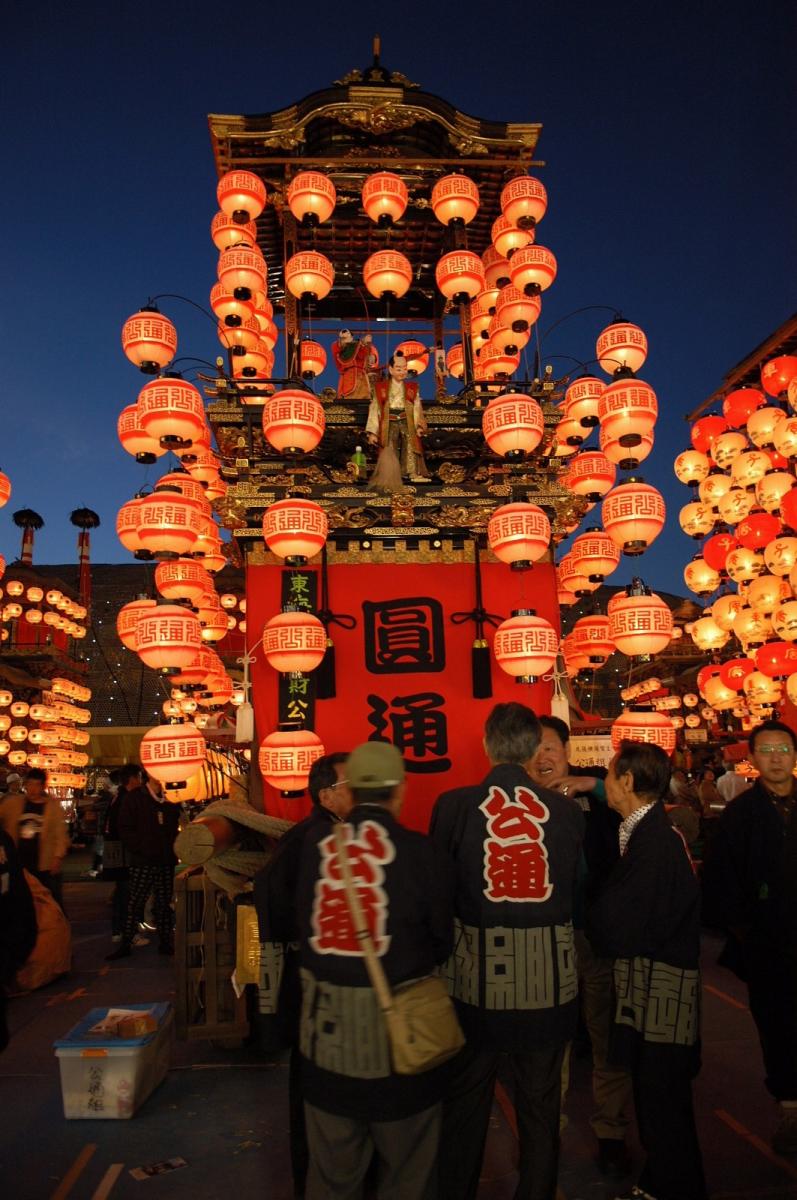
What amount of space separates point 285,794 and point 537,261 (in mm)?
6106

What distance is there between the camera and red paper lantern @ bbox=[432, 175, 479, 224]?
878cm

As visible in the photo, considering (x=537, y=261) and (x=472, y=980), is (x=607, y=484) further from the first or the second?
(x=472, y=980)

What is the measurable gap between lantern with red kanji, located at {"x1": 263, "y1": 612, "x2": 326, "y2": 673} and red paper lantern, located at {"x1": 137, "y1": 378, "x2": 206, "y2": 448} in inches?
78.7

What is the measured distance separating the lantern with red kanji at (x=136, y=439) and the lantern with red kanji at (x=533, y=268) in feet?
14.0

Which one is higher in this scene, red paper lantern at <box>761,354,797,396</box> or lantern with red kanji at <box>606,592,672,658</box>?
red paper lantern at <box>761,354,797,396</box>

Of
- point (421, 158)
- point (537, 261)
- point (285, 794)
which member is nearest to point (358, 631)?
point (285, 794)

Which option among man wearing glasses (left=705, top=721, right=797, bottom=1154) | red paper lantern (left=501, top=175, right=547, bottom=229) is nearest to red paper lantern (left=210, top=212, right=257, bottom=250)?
red paper lantern (left=501, top=175, right=547, bottom=229)

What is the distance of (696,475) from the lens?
13430mm

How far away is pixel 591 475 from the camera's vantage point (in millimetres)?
8844

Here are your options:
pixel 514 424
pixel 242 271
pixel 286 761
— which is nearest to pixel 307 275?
pixel 242 271

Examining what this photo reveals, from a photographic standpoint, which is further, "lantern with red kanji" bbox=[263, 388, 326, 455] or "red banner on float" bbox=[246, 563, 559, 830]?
"red banner on float" bbox=[246, 563, 559, 830]

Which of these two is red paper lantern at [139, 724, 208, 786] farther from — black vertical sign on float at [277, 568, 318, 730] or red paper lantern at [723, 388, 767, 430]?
red paper lantern at [723, 388, 767, 430]

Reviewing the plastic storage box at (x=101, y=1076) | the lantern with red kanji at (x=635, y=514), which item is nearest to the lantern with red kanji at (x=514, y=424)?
the lantern with red kanji at (x=635, y=514)

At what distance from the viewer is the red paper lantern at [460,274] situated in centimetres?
846
